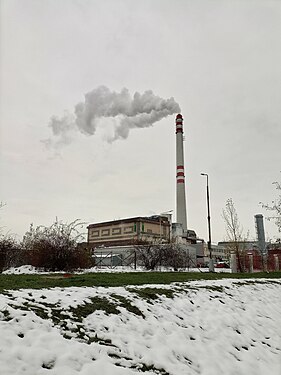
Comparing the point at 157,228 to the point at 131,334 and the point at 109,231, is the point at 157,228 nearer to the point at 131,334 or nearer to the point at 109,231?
the point at 109,231

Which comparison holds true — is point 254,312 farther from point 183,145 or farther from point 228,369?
point 183,145

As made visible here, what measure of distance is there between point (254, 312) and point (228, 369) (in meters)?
3.96

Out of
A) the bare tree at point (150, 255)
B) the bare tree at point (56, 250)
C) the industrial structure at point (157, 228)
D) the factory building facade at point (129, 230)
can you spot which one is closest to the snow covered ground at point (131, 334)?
the bare tree at point (56, 250)

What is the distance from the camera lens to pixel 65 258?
20047mm

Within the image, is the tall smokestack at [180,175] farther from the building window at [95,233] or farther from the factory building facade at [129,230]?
the building window at [95,233]

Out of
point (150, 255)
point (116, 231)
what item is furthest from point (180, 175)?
point (150, 255)

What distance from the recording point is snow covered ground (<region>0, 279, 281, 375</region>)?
14.1 ft

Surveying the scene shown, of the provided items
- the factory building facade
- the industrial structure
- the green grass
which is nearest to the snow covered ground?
the green grass

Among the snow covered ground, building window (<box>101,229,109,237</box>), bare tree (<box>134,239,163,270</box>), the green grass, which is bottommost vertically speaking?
the snow covered ground

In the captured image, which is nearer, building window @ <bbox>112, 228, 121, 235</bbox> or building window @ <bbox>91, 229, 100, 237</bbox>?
building window @ <bbox>112, 228, 121, 235</bbox>

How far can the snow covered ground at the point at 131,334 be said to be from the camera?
431 centimetres

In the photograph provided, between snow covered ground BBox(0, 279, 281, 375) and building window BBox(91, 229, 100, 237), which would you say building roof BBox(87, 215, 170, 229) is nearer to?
building window BBox(91, 229, 100, 237)

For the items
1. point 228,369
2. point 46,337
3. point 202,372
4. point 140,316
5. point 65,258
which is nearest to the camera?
point 46,337

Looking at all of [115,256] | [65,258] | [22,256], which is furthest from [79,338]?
[115,256]
